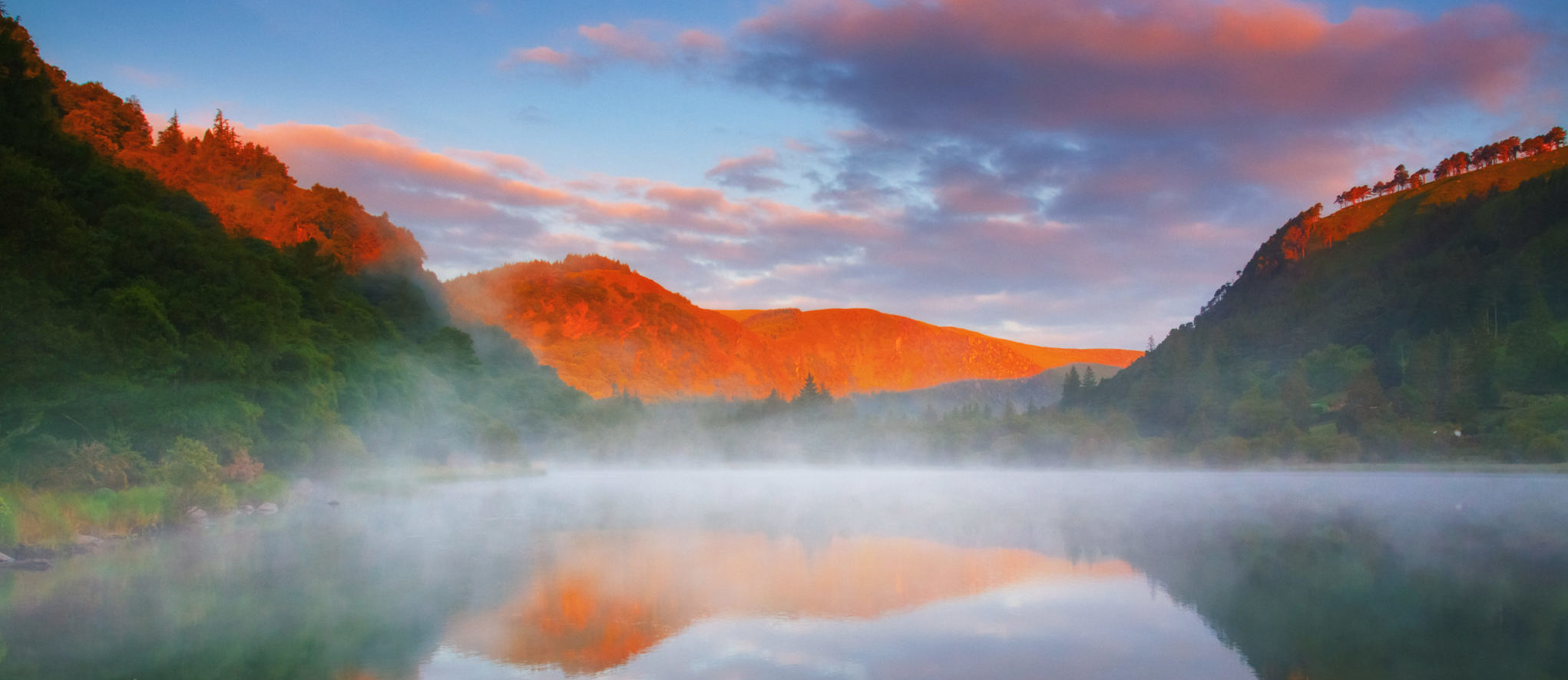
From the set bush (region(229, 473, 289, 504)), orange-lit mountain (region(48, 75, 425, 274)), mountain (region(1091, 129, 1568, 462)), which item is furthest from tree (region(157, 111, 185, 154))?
mountain (region(1091, 129, 1568, 462))

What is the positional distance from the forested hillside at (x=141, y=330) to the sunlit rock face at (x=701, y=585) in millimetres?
17962

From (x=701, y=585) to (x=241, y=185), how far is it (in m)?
126

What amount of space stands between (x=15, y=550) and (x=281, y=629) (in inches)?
609

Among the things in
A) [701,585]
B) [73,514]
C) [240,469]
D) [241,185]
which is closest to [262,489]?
[240,469]

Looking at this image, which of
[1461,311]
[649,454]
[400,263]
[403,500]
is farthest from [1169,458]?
[403,500]

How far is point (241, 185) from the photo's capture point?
12306cm

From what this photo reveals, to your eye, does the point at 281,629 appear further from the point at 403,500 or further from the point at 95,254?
the point at 403,500

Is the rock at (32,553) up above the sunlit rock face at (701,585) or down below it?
below

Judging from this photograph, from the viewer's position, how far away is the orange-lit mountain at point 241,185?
3376 inches

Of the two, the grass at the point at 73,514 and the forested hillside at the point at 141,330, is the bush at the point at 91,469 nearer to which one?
the forested hillside at the point at 141,330

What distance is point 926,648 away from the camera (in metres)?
15.1

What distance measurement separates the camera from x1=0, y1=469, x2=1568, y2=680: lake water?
45.8ft

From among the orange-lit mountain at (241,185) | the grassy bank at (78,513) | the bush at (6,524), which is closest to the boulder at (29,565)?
the bush at (6,524)

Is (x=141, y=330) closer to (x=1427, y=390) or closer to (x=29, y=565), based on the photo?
(x=29, y=565)
